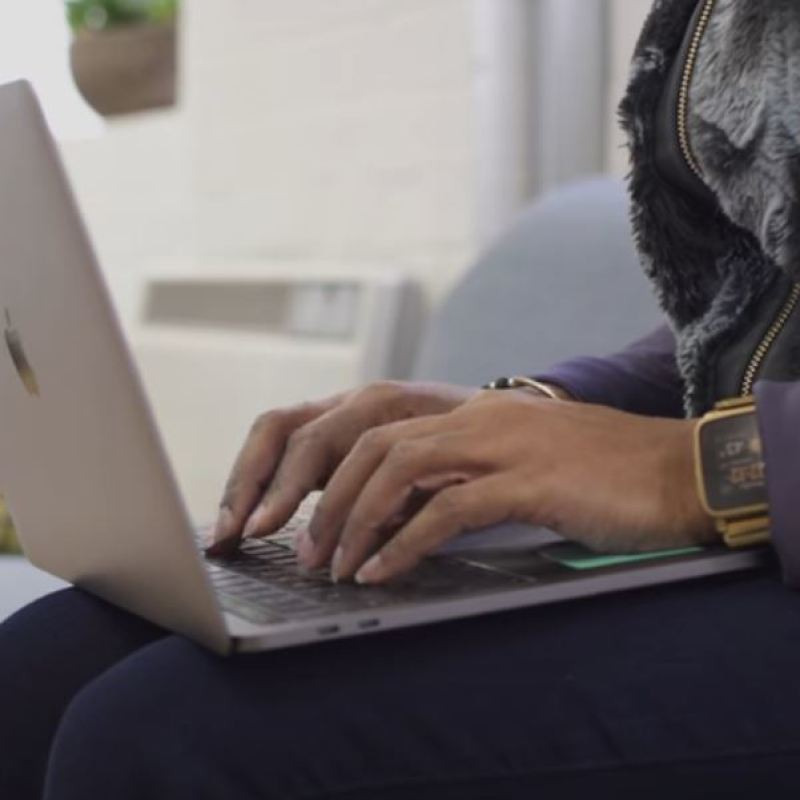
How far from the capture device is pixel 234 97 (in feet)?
7.68

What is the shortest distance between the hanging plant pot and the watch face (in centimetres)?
200

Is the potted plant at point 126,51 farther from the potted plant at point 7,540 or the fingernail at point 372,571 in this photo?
the fingernail at point 372,571

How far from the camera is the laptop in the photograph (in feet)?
2.10

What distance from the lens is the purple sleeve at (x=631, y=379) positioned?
3.29ft

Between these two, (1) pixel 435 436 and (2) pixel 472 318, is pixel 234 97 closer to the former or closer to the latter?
(2) pixel 472 318

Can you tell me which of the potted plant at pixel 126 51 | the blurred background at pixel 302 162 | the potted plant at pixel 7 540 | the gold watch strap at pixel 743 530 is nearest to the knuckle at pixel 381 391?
the gold watch strap at pixel 743 530

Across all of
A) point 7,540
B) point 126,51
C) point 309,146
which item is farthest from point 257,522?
point 126,51

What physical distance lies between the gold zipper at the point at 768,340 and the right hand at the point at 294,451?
0.17 metres

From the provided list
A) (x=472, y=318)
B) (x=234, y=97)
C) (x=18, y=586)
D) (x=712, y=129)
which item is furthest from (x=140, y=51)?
(x=712, y=129)

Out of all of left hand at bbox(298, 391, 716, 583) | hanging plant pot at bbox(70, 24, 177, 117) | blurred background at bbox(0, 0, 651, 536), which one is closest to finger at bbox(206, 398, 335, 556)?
left hand at bbox(298, 391, 716, 583)

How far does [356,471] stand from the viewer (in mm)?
734

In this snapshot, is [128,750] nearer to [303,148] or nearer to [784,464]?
[784,464]

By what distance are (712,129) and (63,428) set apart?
387 mm

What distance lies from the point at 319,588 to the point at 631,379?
369mm
